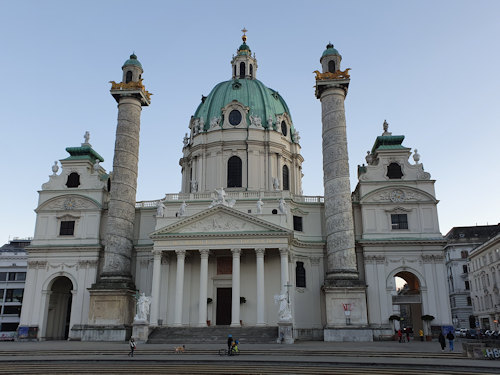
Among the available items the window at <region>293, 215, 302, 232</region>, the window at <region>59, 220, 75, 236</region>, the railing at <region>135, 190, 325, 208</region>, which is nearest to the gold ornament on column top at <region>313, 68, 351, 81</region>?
the railing at <region>135, 190, 325, 208</region>

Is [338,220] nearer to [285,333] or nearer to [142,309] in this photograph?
[285,333]

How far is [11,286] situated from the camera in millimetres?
60875

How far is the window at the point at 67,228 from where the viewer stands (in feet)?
141

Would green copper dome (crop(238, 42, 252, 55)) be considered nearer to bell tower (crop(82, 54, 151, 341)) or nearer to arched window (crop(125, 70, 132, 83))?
bell tower (crop(82, 54, 151, 341))

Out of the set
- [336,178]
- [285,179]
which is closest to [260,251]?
[336,178]

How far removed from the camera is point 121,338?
3638 cm

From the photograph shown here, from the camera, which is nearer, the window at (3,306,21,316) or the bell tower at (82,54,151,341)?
the bell tower at (82,54,151,341)

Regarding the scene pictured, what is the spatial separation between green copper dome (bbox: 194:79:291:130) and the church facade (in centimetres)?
597

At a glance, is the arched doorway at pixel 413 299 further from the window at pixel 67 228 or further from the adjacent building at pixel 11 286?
the adjacent building at pixel 11 286

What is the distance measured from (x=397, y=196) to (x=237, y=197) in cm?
1397

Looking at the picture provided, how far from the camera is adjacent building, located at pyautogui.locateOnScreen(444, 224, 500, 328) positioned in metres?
64.8

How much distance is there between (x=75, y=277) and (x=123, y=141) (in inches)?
499

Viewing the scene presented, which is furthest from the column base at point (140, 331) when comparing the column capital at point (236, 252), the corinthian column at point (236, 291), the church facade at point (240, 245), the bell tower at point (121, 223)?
the column capital at point (236, 252)

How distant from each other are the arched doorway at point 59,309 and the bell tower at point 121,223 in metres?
6.08
